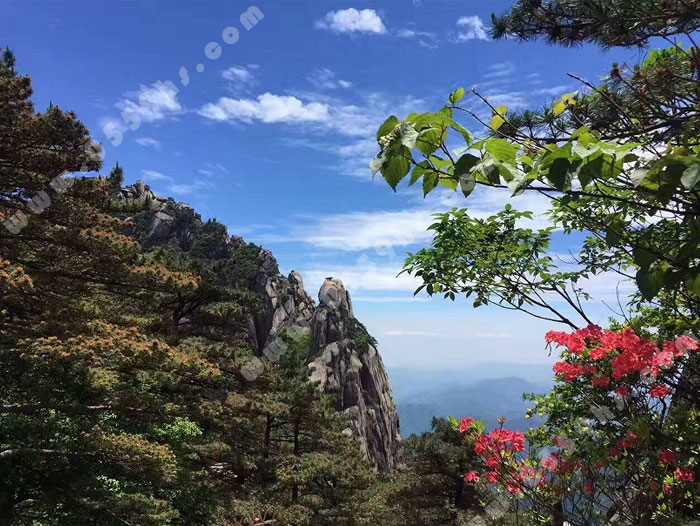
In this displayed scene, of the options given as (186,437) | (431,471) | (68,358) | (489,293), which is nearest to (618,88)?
(489,293)

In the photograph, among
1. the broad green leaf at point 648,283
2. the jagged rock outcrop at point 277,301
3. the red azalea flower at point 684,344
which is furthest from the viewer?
the jagged rock outcrop at point 277,301

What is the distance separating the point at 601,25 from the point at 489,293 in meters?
2.75

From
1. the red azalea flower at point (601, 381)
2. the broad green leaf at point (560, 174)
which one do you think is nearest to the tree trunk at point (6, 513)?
the red azalea flower at point (601, 381)

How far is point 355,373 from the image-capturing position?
4750 cm

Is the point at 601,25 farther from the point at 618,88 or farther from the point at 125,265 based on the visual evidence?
the point at 125,265

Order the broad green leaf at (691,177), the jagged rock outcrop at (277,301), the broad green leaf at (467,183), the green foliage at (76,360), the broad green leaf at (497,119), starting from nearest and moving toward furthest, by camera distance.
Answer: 1. the broad green leaf at (691,177)
2. the broad green leaf at (467,183)
3. the broad green leaf at (497,119)
4. the green foliage at (76,360)
5. the jagged rock outcrop at (277,301)

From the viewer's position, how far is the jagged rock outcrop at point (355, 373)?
4541 cm

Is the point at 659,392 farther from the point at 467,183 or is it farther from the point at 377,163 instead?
the point at 377,163

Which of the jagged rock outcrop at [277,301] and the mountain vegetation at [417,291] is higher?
the jagged rock outcrop at [277,301]

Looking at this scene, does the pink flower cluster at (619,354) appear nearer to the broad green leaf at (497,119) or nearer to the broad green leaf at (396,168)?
the broad green leaf at (497,119)

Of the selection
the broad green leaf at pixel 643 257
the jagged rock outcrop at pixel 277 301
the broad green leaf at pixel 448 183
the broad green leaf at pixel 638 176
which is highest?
the jagged rock outcrop at pixel 277 301

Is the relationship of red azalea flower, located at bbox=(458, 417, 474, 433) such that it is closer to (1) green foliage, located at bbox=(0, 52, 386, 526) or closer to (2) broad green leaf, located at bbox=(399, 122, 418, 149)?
(2) broad green leaf, located at bbox=(399, 122, 418, 149)

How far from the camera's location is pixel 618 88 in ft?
11.5

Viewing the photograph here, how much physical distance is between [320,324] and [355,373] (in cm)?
782
